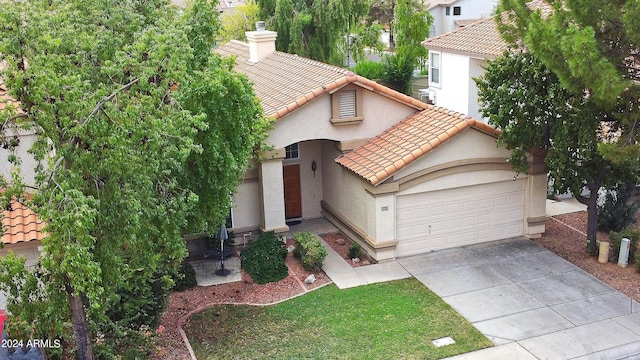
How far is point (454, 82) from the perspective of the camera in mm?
28391

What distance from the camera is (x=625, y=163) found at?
16141 mm

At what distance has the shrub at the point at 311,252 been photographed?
673 inches

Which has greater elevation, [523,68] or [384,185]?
[523,68]

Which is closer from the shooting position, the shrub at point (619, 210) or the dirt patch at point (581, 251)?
the dirt patch at point (581, 251)

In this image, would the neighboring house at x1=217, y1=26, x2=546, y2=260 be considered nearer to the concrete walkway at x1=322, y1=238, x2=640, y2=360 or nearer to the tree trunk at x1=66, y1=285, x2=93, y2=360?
the concrete walkway at x1=322, y1=238, x2=640, y2=360

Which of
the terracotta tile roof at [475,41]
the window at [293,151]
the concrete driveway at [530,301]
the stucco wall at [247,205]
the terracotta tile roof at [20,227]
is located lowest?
the concrete driveway at [530,301]

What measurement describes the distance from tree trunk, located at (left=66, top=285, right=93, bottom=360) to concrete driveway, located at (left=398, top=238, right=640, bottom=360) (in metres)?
6.96

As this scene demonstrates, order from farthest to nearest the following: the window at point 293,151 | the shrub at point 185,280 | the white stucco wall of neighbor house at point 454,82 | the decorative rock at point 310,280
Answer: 1. the white stucco wall of neighbor house at point 454,82
2. the window at point 293,151
3. the decorative rock at point 310,280
4. the shrub at point 185,280

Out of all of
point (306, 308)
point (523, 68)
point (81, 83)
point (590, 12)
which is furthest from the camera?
point (523, 68)

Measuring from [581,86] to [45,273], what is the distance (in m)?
11.3

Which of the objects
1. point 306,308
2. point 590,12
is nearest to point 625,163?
point 590,12

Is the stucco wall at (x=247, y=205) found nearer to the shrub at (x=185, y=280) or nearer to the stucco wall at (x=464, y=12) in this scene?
the shrub at (x=185, y=280)

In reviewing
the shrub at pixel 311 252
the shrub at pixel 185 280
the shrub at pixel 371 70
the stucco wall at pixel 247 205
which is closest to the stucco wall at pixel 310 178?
the stucco wall at pixel 247 205

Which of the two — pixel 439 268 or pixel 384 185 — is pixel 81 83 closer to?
pixel 384 185
